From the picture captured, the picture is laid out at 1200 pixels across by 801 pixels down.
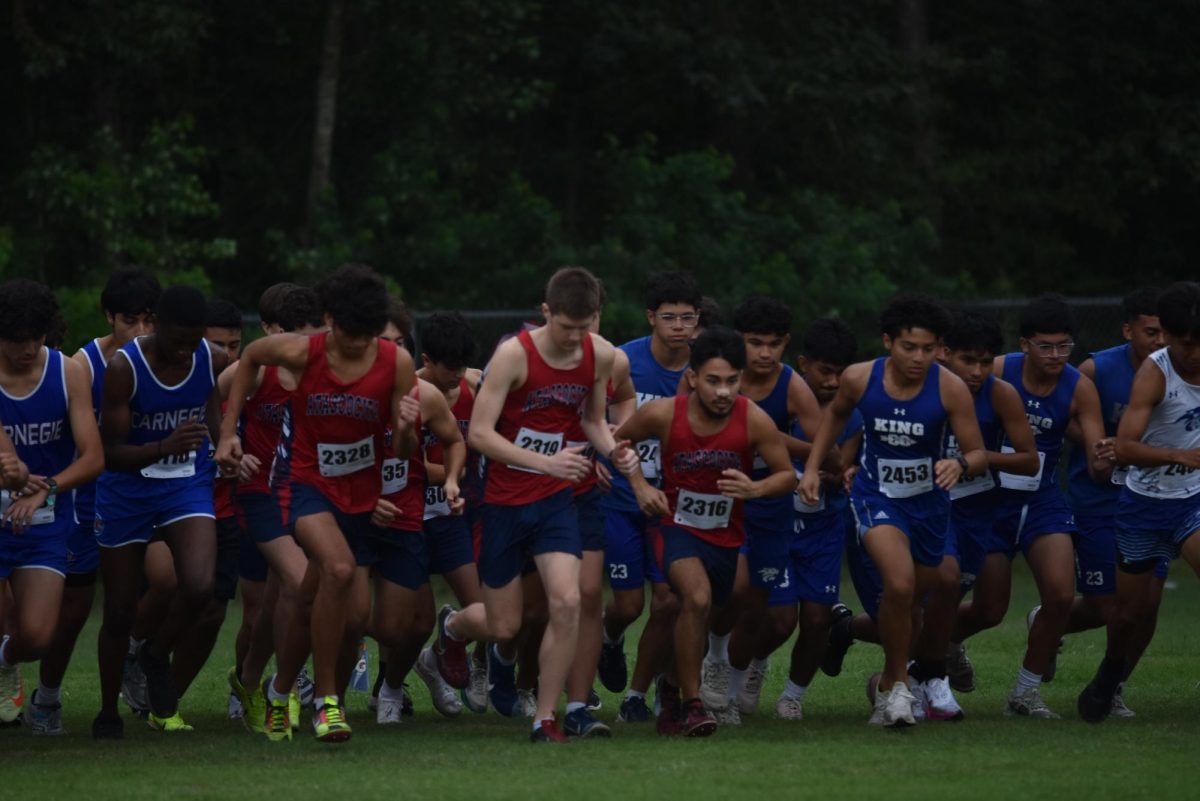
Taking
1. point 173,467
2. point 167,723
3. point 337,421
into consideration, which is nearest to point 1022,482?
point 337,421

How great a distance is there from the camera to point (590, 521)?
9398 millimetres

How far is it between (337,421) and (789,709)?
3.09 metres

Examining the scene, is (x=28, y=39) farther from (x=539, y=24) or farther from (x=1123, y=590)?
(x=1123, y=590)

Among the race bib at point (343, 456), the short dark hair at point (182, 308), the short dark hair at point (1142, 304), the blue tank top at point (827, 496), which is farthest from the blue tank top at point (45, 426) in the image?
the short dark hair at point (1142, 304)

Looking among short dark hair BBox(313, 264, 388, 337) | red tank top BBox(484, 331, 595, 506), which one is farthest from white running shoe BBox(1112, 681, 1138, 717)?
short dark hair BBox(313, 264, 388, 337)

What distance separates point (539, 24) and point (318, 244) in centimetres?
557

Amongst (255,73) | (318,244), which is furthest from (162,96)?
(318,244)

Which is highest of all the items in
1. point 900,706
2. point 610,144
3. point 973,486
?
point 610,144

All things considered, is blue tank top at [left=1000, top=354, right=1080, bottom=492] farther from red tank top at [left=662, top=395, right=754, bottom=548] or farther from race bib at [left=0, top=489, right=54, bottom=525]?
race bib at [left=0, top=489, right=54, bottom=525]

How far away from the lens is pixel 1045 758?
330 inches

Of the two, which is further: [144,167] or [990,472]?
[144,167]

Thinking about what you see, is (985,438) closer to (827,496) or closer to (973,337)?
(973,337)

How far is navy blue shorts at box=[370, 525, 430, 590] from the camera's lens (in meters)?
9.60

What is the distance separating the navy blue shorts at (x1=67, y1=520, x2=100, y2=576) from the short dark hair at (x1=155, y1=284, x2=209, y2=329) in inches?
51.8
